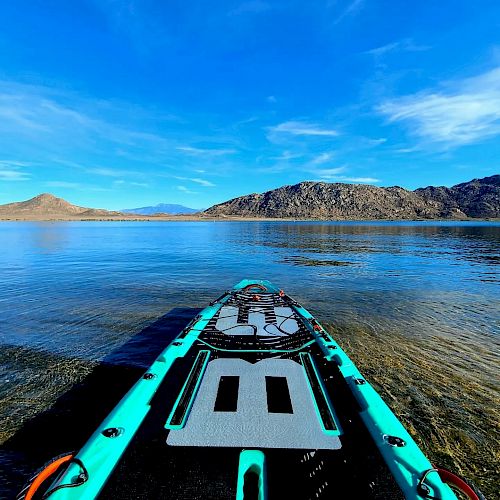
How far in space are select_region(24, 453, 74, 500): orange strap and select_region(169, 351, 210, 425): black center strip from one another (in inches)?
63.2

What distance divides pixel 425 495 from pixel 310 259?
2872 cm

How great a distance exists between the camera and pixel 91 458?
13.2ft

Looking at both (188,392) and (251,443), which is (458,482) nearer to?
→ (251,443)

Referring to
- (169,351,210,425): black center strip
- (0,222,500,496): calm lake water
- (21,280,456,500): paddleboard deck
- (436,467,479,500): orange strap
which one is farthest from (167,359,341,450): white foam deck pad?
(0,222,500,496): calm lake water

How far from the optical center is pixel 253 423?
5.02 metres

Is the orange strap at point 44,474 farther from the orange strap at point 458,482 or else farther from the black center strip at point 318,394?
the orange strap at point 458,482

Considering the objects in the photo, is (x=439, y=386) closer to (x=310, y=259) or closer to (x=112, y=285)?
(x=112, y=285)

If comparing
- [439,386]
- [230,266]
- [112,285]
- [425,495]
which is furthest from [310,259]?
[425,495]

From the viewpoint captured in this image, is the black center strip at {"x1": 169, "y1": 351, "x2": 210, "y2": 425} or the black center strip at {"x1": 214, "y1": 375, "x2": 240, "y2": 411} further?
the black center strip at {"x1": 214, "y1": 375, "x2": 240, "y2": 411}

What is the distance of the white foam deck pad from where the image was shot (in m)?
4.65

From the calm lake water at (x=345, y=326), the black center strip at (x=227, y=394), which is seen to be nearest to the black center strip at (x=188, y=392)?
the black center strip at (x=227, y=394)

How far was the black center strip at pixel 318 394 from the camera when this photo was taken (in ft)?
16.8

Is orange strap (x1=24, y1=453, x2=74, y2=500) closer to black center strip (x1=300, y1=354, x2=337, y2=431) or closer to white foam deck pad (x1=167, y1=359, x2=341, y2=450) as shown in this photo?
white foam deck pad (x1=167, y1=359, x2=341, y2=450)

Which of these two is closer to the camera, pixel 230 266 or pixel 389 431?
pixel 389 431
